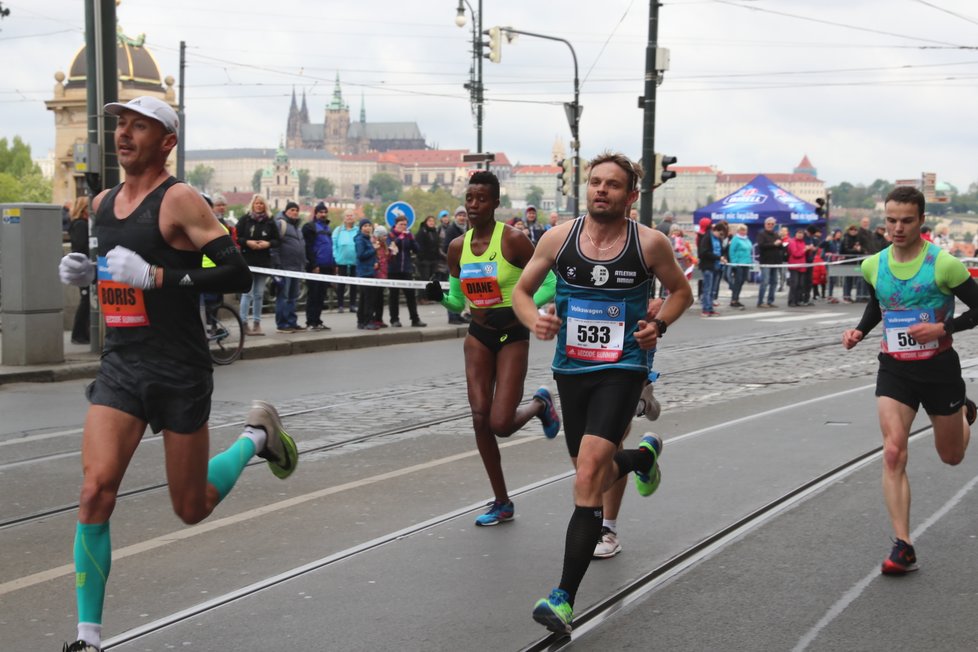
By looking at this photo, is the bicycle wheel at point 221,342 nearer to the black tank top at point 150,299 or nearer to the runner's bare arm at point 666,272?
the runner's bare arm at point 666,272

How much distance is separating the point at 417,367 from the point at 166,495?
7.32m

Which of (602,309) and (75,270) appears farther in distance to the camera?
(602,309)

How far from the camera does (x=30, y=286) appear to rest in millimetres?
12625

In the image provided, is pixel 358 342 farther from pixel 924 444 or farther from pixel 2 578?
pixel 2 578

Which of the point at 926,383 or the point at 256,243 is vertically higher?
the point at 256,243

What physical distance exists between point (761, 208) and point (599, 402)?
100.0 ft

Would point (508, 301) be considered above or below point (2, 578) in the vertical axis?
above

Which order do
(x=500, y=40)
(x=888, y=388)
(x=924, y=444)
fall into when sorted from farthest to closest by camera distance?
(x=500, y=40) < (x=924, y=444) < (x=888, y=388)

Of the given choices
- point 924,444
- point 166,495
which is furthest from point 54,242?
point 924,444

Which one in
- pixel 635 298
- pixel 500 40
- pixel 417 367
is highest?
pixel 500 40

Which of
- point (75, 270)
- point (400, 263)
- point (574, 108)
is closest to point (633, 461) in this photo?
point (75, 270)

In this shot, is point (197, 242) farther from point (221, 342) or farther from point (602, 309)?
point (221, 342)

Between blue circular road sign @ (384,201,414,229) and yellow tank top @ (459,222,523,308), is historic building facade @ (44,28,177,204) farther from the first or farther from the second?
yellow tank top @ (459,222,523,308)

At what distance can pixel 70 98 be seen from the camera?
7950 cm
